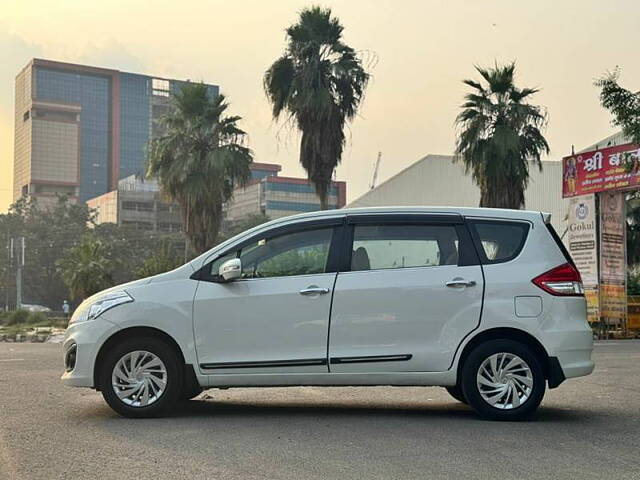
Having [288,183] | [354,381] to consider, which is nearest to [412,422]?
[354,381]

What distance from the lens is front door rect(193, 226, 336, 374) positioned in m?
7.23

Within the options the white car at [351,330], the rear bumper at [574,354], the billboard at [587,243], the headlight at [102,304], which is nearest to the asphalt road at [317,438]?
the white car at [351,330]

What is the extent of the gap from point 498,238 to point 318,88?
61.5ft

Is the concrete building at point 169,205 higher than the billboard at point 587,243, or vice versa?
the concrete building at point 169,205

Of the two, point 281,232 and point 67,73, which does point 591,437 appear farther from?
point 67,73

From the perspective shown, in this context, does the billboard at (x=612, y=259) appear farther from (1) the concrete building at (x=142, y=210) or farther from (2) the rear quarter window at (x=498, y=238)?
(1) the concrete building at (x=142, y=210)

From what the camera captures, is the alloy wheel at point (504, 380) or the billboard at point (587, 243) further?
the billboard at point (587, 243)

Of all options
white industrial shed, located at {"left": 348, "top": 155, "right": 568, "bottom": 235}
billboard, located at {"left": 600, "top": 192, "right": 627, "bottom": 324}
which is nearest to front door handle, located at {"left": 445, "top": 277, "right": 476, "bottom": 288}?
billboard, located at {"left": 600, "top": 192, "right": 627, "bottom": 324}

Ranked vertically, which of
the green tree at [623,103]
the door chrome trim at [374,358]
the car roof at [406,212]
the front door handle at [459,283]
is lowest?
the door chrome trim at [374,358]

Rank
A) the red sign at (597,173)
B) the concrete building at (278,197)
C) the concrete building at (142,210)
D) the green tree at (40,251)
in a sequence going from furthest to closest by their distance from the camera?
the concrete building at (278,197)
the concrete building at (142,210)
the green tree at (40,251)
the red sign at (597,173)

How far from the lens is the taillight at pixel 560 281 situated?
7.32 m

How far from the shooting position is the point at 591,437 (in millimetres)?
6555

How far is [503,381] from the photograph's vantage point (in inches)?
285

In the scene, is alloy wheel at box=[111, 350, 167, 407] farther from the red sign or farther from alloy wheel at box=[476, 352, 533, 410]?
the red sign
